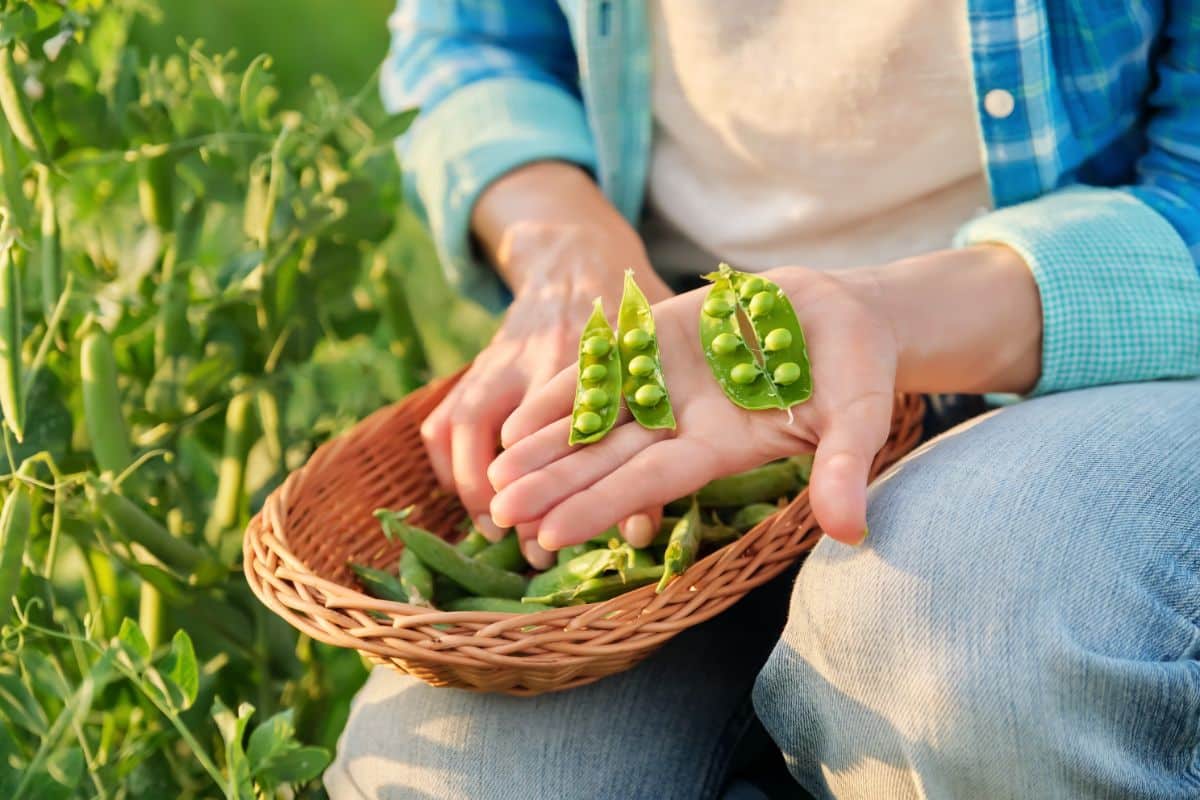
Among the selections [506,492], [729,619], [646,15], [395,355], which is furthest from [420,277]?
[506,492]

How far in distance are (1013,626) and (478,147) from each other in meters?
0.94

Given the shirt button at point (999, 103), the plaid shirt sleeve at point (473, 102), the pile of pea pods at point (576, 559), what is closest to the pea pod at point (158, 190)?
the plaid shirt sleeve at point (473, 102)

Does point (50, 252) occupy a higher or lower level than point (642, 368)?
higher

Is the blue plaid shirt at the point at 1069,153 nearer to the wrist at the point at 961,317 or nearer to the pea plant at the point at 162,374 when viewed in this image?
the wrist at the point at 961,317

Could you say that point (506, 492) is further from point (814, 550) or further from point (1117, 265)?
point (1117, 265)

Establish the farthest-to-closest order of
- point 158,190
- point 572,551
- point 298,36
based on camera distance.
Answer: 1. point 298,36
2. point 158,190
3. point 572,551

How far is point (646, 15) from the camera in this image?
1.49 meters

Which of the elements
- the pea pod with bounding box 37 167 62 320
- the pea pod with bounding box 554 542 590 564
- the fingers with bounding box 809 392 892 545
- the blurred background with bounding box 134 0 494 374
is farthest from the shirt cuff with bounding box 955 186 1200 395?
the blurred background with bounding box 134 0 494 374

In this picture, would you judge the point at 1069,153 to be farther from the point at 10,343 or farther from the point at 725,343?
the point at 10,343

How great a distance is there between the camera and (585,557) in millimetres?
1204

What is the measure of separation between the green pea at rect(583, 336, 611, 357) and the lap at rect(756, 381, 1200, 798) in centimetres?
27

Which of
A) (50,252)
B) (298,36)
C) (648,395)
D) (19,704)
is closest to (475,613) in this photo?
(648,395)

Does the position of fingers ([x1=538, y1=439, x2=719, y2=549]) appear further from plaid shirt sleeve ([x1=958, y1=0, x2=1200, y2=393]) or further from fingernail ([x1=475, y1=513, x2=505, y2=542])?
plaid shirt sleeve ([x1=958, y1=0, x2=1200, y2=393])

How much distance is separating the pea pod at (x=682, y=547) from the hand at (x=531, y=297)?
0.10 ft
